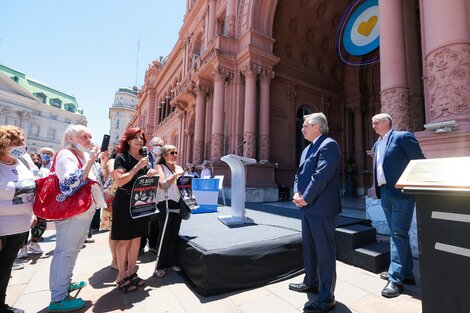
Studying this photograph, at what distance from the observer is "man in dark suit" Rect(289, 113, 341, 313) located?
2.37 metres

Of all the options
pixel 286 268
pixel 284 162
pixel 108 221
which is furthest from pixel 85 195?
pixel 284 162

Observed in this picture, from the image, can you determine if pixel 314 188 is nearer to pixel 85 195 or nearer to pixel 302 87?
pixel 85 195

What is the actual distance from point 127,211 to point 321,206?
2262 millimetres

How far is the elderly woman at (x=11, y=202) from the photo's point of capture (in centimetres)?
216

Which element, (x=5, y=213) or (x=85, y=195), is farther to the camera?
(x=85, y=195)

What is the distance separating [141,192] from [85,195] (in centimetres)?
59

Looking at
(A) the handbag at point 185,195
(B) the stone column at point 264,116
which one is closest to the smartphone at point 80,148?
(A) the handbag at point 185,195

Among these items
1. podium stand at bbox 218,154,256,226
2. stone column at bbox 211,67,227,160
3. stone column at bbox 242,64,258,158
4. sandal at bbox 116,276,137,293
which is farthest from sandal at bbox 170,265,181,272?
stone column at bbox 211,67,227,160

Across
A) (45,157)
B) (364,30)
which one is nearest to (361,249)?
(45,157)

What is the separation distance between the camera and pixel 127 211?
2.75 m

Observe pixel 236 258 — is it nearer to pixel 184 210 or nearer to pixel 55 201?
pixel 184 210

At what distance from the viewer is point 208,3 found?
1514 cm

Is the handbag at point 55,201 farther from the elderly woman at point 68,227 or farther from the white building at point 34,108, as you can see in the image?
the white building at point 34,108

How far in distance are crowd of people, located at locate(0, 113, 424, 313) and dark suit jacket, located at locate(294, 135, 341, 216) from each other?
0.4 inches
